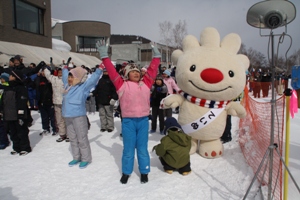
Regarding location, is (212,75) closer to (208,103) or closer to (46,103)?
(208,103)

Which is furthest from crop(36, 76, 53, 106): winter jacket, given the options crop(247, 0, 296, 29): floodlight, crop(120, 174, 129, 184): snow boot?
crop(247, 0, 296, 29): floodlight

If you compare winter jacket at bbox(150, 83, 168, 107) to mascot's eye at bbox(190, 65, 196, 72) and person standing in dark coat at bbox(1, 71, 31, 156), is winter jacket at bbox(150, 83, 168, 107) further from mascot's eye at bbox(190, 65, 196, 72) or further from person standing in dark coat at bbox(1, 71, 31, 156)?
person standing in dark coat at bbox(1, 71, 31, 156)

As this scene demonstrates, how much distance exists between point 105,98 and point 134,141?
11.0 feet

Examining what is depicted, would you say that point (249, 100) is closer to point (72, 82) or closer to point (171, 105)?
point (171, 105)

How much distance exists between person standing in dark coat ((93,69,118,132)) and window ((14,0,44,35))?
12.0 m

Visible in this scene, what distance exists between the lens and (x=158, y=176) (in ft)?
12.6

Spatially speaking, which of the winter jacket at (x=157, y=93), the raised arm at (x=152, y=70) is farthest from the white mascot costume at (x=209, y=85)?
the winter jacket at (x=157, y=93)

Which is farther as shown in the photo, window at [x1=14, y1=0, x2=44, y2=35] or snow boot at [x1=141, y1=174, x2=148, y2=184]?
window at [x1=14, y1=0, x2=44, y2=35]

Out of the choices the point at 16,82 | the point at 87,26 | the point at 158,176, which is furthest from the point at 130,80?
the point at 87,26

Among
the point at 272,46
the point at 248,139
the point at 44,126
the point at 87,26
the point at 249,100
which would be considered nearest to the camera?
the point at 272,46

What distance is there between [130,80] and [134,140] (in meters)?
0.92

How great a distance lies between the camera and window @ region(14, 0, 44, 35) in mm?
15636

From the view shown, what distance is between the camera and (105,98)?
6.73 meters

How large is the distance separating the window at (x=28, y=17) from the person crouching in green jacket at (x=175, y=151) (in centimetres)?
1554
